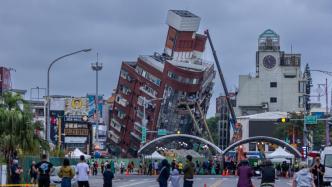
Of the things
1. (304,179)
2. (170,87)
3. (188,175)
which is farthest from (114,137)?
(304,179)

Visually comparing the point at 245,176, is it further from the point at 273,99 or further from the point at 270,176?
the point at 273,99

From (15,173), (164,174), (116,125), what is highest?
(116,125)

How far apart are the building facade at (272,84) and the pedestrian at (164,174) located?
419ft

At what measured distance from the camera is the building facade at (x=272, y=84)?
160750 mm

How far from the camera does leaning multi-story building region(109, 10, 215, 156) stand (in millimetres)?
145125

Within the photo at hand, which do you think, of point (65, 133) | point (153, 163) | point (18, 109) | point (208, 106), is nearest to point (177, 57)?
point (208, 106)

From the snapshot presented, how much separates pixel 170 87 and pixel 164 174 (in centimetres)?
11153

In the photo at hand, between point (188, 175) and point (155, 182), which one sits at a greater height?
point (188, 175)

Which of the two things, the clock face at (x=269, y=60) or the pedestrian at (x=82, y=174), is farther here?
the clock face at (x=269, y=60)

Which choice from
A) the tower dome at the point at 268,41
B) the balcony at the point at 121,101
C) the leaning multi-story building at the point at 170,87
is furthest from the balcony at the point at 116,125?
the tower dome at the point at 268,41

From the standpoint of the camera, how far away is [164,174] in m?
33.2

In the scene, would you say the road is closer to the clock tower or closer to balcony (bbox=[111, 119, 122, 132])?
balcony (bbox=[111, 119, 122, 132])

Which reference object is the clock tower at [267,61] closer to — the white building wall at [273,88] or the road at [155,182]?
the white building wall at [273,88]

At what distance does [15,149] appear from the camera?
5234 centimetres
